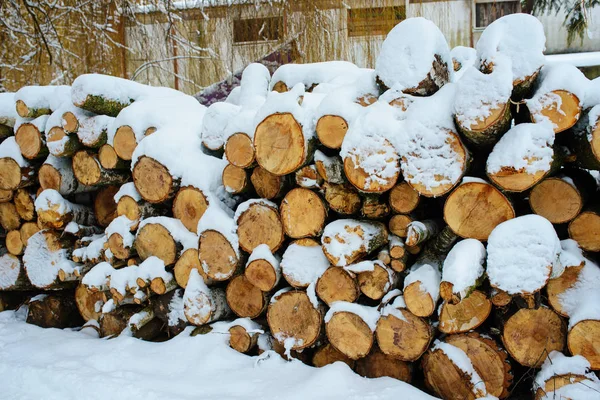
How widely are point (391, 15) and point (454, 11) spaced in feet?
7.93

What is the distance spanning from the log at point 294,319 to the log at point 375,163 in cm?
64

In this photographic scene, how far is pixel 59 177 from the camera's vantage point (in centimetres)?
279

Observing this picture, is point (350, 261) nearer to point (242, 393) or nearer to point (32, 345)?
point (242, 393)

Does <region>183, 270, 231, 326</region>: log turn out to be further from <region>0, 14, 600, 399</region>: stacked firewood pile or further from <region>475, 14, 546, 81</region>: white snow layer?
<region>475, 14, 546, 81</region>: white snow layer

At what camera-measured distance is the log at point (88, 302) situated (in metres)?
2.79

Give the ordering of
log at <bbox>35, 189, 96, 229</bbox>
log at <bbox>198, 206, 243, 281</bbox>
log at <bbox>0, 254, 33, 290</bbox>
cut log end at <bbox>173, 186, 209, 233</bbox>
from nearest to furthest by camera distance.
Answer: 1. log at <bbox>198, 206, 243, 281</bbox>
2. cut log end at <bbox>173, 186, 209, 233</bbox>
3. log at <bbox>35, 189, 96, 229</bbox>
4. log at <bbox>0, 254, 33, 290</bbox>

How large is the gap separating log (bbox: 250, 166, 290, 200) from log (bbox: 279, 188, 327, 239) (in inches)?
3.5

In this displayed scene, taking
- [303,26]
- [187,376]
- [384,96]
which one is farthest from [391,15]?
[187,376]

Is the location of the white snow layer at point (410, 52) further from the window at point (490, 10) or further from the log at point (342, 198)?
the window at point (490, 10)

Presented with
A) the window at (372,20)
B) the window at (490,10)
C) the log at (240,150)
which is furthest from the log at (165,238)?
the window at (490,10)

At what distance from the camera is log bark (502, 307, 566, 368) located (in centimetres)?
170

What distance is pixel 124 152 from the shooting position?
101 inches

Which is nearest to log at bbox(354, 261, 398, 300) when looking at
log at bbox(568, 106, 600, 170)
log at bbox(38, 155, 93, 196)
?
log at bbox(568, 106, 600, 170)

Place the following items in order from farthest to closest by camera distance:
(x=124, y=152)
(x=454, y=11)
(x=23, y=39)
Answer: (x=454, y=11) < (x=23, y=39) < (x=124, y=152)
